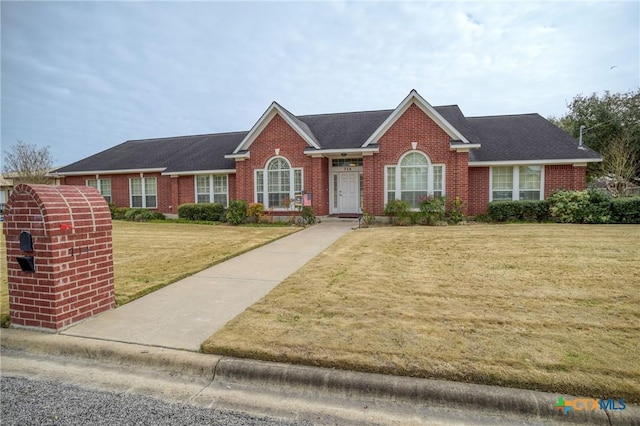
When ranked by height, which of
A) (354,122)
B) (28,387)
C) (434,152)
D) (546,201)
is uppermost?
(354,122)

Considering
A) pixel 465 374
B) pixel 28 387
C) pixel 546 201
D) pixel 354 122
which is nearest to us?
pixel 465 374

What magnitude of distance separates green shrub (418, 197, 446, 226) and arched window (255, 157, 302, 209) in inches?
229

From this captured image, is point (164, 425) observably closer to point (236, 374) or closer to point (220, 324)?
point (236, 374)

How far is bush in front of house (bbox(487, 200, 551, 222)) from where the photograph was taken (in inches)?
591

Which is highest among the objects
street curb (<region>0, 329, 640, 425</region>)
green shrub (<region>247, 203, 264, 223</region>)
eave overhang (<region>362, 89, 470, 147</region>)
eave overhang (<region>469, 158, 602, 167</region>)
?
eave overhang (<region>362, 89, 470, 147</region>)

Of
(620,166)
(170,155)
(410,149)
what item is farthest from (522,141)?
(170,155)

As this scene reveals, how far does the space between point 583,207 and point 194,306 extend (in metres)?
15.1

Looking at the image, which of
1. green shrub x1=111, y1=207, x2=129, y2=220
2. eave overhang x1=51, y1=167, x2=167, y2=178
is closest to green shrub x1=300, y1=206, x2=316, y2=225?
eave overhang x1=51, y1=167, x2=167, y2=178

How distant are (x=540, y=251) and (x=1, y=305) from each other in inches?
409

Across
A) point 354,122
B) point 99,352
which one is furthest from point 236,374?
point 354,122

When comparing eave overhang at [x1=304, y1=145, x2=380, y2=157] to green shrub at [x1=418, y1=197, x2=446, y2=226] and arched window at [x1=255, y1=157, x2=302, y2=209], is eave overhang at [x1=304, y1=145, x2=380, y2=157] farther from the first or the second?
green shrub at [x1=418, y1=197, x2=446, y2=226]

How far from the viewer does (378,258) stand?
835 centimetres

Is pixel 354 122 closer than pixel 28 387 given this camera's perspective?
No

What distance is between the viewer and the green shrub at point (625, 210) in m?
13.6
